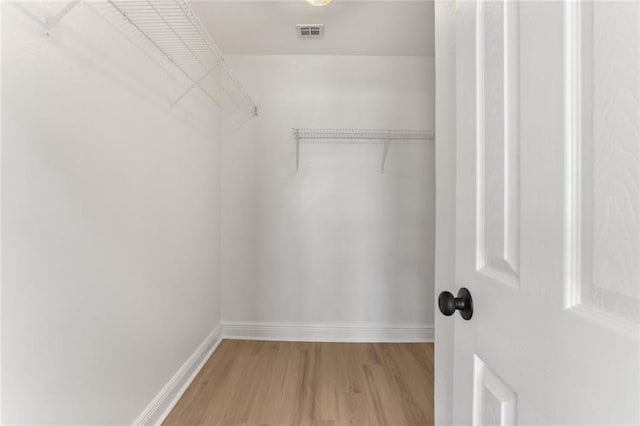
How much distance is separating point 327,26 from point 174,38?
1032 mm

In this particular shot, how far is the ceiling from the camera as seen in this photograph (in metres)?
2.02

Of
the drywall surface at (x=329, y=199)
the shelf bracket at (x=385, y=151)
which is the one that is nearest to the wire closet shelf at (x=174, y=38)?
the drywall surface at (x=329, y=199)

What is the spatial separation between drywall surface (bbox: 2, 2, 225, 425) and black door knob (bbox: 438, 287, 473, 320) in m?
1.13

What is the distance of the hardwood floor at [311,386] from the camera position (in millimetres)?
1692

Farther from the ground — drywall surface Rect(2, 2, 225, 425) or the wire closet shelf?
the wire closet shelf

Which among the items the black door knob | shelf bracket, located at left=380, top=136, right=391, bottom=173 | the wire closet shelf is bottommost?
the black door knob

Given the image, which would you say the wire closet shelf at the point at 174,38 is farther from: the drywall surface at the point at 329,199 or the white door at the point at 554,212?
the white door at the point at 554,212

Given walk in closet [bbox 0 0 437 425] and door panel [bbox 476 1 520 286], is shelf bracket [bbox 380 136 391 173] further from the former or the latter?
door panel [bbox 476 1 520 286]

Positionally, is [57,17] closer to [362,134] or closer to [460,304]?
[460,304]

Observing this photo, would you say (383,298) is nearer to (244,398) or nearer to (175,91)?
(244,398)

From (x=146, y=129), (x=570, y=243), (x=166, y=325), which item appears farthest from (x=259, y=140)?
(x=570, y=243)

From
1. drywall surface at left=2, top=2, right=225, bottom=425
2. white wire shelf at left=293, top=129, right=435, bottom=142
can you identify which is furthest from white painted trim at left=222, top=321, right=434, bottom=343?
white wire shelf at left=293, top=129, right=435, bottom=142

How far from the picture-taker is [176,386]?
6.01 ft

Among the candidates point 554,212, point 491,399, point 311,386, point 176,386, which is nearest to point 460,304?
point 491,399
